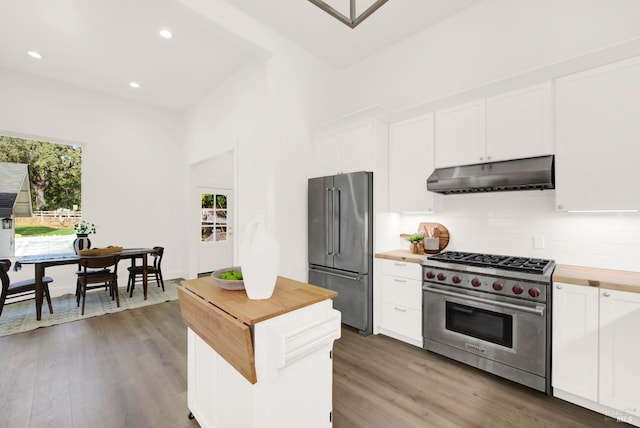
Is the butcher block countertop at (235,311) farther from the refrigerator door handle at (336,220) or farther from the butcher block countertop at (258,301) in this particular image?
the refrigerator door handle at (336,220)

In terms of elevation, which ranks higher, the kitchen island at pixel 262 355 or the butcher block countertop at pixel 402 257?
the butcher block countertop at pixel 402 257

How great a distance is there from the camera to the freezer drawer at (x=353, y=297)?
3.19 meters

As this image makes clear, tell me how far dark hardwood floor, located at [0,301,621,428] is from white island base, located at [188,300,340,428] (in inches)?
18.9

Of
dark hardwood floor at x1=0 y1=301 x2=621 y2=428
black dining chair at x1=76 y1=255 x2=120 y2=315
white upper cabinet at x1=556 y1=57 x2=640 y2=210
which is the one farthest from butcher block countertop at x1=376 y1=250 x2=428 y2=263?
black dining chair at x1=76 y1=255 x2=120 y2=315

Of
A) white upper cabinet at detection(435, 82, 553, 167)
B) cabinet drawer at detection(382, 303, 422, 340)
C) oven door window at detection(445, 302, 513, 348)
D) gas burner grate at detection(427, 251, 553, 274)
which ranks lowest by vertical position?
cabinet drawer at detection(382, 303, 422, 340)

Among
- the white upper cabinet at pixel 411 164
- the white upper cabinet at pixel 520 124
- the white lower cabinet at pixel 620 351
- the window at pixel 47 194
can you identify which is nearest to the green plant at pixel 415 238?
the white upper cabinet at pixel 411 164

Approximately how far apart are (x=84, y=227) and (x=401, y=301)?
4994mm

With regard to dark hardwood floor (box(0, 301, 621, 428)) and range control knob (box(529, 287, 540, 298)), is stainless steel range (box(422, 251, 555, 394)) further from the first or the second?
dark hardwood floor (box(0, 301, 621, 428))

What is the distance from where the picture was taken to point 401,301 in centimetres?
301

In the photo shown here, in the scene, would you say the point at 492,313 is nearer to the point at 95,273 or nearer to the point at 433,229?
the point at 433,229

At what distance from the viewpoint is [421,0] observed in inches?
118

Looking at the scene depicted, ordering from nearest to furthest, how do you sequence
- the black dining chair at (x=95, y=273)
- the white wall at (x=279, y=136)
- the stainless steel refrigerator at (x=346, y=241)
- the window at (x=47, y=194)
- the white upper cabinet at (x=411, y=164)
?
the white upper cabinet at (x=411, y=164) → the stainless steel refrigerator at (x=346, y=241) → the white wall at (x=279, y=136) → the black dining chair at (x=95, y=273) → the window at (x=47, y=194)

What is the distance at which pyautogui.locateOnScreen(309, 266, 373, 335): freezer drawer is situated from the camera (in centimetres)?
319

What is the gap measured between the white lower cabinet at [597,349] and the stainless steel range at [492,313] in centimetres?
8
